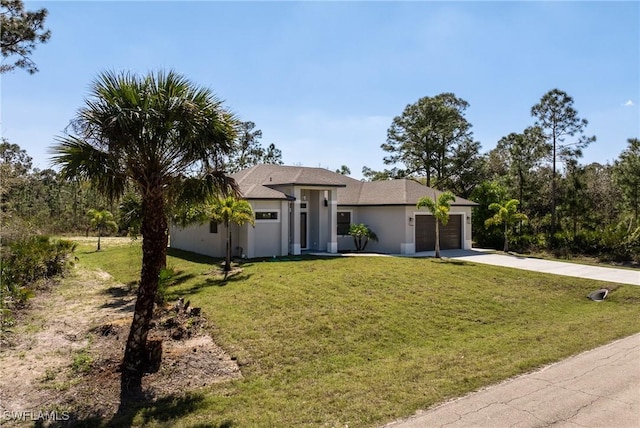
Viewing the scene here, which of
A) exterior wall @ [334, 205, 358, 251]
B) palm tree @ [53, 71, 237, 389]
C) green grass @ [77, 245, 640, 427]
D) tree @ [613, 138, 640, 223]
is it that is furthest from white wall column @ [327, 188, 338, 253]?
tree @ [613, 138, 640, 223]

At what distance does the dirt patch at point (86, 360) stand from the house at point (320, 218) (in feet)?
30.3

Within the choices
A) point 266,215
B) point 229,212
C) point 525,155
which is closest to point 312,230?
point 266,215

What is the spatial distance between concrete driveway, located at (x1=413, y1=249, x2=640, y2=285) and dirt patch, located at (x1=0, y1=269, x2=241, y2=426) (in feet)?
48.1

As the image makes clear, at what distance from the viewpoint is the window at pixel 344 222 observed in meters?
24.4

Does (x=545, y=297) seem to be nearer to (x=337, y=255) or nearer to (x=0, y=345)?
(x=337, y=255)

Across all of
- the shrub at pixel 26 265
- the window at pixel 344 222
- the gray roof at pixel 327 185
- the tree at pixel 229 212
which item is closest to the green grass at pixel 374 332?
the tree at pixel 229 212

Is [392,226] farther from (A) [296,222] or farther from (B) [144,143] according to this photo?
(B) [144,143]

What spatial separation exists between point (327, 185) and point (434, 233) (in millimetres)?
7272

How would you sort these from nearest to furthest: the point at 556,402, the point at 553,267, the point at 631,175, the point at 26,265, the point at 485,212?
1. the point at 556,402
2. the point at 26,265
3. the point at 553,267
4. the point at 631,175
5. the point at 485,212

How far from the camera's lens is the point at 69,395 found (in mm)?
6508

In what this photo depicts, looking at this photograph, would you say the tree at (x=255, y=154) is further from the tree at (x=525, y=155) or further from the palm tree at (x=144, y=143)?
the palm tree at (x=144, y=143)

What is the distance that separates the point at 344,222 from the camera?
24.7m

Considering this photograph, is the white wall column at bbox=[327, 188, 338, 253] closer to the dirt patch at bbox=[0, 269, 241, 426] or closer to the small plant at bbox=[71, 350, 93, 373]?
the dirt patch at bbox=[0, 269, 241, 426]

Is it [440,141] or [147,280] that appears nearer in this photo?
[147,280]
